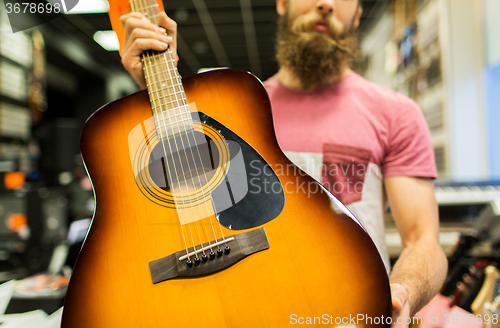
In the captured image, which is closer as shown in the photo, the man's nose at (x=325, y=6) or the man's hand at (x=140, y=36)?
the man's hand at (x=140, y=36)

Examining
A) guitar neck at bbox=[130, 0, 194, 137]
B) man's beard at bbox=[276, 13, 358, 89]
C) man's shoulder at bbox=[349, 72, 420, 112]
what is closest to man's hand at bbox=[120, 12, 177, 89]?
guitar neck at bbox=[130, 0, 194, 137]

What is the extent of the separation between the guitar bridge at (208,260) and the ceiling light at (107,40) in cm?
51

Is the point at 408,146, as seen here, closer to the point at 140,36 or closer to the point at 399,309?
the point at 399,309

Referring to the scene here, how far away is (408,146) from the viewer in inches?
30.7

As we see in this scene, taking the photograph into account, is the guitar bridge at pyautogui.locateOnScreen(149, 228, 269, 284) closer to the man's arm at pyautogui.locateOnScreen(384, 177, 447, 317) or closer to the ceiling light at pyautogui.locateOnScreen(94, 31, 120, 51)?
the man's arm at pyautogui.locateOnScreen(384, 177, 447, 317)

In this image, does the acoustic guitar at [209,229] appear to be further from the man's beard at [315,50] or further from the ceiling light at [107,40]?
the man's beard at [315,50]

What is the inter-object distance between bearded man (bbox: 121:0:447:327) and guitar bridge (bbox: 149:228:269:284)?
0.39 m

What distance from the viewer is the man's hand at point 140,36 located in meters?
0.58

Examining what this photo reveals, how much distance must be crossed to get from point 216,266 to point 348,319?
7.9 inches

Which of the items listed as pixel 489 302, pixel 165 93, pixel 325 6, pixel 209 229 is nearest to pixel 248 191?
pixel 209 229

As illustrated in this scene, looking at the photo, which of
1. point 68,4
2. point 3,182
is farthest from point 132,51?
point 3,182

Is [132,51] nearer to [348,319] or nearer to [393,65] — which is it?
[348,319]

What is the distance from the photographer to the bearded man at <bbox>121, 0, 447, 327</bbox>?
739 millimetres

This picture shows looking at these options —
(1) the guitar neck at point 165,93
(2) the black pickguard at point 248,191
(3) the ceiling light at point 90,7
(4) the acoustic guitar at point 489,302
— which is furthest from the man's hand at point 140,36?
(4) the acoustic guitar at point 489,302
